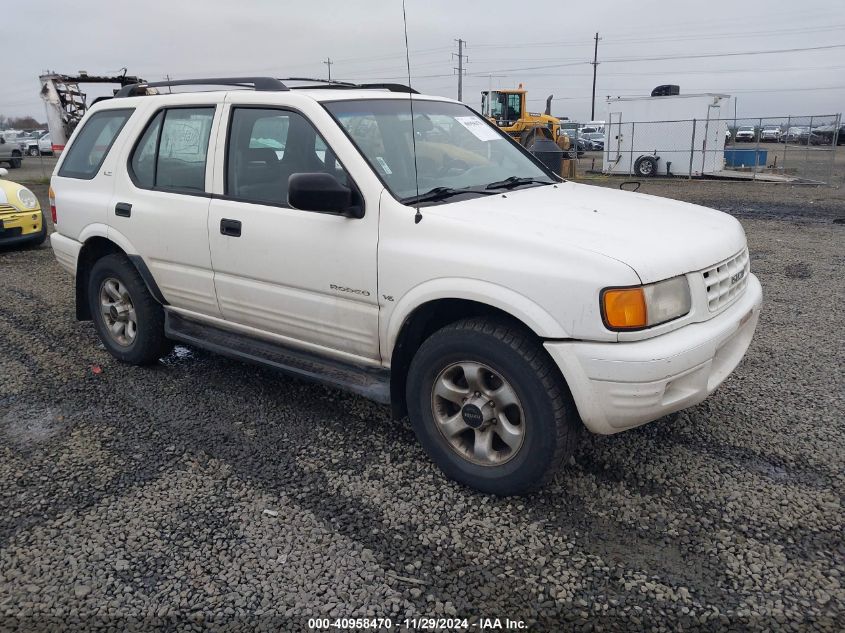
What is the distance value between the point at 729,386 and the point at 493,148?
2.17 m

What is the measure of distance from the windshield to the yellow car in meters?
7.31

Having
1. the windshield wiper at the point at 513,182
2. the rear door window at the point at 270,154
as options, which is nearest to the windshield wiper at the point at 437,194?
the windshield wiper at the point at 513,182

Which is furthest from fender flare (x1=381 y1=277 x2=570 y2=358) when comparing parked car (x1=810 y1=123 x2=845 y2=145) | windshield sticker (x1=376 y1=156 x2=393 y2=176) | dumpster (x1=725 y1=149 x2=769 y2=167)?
parked car (x1=810 y1=123 x2=845 y2=145)

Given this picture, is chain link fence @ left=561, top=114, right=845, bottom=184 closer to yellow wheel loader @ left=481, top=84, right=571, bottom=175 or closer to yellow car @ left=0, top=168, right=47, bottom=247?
yellow wheel loader @ left=481, top=84, right=571, bottom=175

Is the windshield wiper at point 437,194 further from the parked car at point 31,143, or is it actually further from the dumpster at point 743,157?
the parked car at point 31,143

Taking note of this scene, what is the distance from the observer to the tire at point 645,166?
22820mm

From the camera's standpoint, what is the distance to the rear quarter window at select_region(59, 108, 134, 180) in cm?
486

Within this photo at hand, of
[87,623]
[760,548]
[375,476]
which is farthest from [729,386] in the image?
[87,623]

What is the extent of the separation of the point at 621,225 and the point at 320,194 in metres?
1.43

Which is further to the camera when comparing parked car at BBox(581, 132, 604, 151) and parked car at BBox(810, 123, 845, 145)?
parked car at BBox(581, 132, 604, 151)

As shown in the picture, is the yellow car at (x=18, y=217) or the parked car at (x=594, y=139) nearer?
the yellow car at (x=18, y=217)

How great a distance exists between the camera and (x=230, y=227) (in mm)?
3953

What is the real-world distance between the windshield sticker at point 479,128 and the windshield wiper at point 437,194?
76 cm

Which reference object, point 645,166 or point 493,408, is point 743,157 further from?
point 493,408
